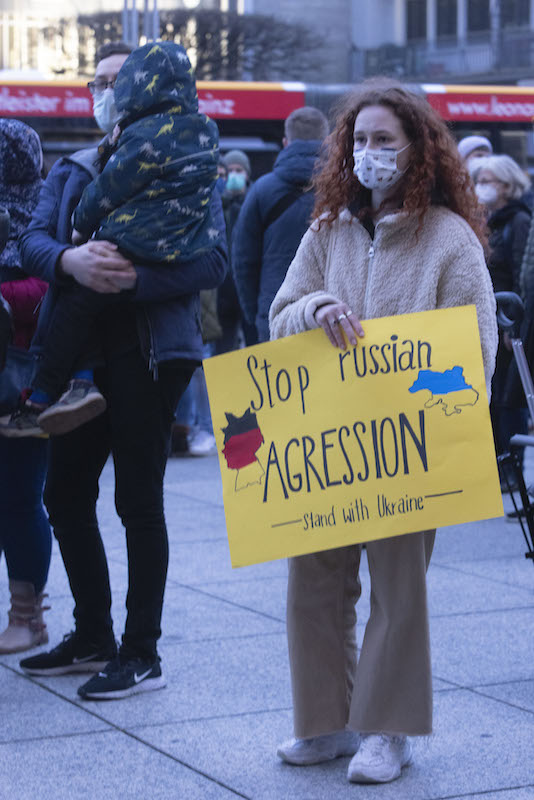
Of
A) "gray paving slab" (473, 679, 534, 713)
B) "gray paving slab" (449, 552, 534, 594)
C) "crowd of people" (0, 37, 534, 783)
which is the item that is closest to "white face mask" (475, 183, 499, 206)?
"gray paving slab" (449, 552, 534, 594)

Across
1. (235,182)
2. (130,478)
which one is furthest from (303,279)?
(235,182)

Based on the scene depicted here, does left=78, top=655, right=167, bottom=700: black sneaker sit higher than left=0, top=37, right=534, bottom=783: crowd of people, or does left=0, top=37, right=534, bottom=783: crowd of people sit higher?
left=0, top=37, right=534, bottom=783: crowd of people

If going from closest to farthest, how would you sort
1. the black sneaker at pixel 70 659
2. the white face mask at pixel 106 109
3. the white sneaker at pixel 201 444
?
the white face mask at pixel 106 109 → the black sneaker at pixel 70 659 → the white sneaker at pixel 201 444

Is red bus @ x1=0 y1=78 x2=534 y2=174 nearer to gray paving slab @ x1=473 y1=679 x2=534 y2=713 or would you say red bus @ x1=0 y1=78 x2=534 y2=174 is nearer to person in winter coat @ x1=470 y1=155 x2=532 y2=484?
person in winter coat @ x1=470 y1=155 x2=532 y2=484

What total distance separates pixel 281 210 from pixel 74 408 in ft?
8.95

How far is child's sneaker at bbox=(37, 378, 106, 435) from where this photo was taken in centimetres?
404

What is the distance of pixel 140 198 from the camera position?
4.00m

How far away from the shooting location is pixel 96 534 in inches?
174

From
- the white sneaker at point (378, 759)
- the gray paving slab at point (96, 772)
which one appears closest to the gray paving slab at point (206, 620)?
the gray paving slab at point (96, 772)

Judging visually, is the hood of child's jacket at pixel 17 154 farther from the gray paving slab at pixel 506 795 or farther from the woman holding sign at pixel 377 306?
the gray paving slab at pixel 506 795

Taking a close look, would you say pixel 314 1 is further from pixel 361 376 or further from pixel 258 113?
pixel 361 376

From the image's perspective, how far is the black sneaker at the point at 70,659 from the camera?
4422 mm

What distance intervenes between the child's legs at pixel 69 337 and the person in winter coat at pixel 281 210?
96.9 inches

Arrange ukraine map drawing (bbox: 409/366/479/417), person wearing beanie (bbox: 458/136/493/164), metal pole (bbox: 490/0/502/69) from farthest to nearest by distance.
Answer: metal pole (bbox: 490/0/502/69), person wearing beanie (bbox: 458/136/493/164), ukraine map drawing (bbox: 409/366/479/417)
